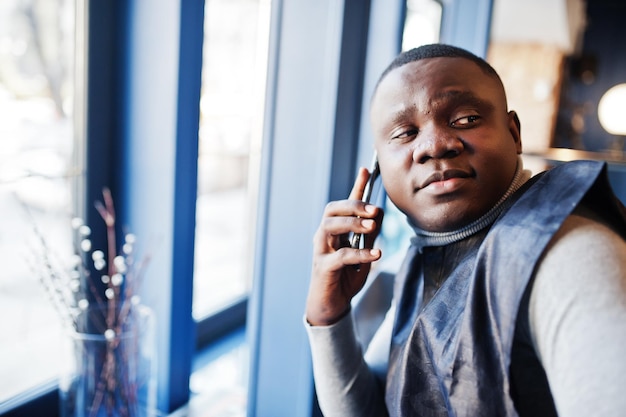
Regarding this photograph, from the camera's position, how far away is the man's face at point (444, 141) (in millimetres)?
708

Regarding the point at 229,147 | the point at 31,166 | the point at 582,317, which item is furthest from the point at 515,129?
the point at 229,147

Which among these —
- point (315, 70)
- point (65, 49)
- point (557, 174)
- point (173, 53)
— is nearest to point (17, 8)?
point (65, 49)

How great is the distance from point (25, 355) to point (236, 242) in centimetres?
123

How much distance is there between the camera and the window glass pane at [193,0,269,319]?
75.0 inches

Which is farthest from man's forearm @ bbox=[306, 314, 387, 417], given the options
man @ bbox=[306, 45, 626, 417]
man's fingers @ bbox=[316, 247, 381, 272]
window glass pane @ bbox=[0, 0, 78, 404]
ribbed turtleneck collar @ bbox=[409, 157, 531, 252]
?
window glass pane @ bbox=[0, 0, 78, 404]

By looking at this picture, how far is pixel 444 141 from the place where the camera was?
0.72 meters

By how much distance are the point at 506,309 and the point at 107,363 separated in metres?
0.80

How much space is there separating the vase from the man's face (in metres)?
0.63

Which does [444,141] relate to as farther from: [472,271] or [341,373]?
[341,373]

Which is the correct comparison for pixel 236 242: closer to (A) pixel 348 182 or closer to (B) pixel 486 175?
(A) pixel 348 182

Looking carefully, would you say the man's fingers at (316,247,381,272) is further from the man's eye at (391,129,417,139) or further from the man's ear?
the man's ear

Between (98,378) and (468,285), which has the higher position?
(468,285)

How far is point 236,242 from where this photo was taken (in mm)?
2389

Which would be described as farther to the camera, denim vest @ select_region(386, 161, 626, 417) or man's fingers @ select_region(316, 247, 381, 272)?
man's fingers @ select_region(316, 247, 381, 272)
